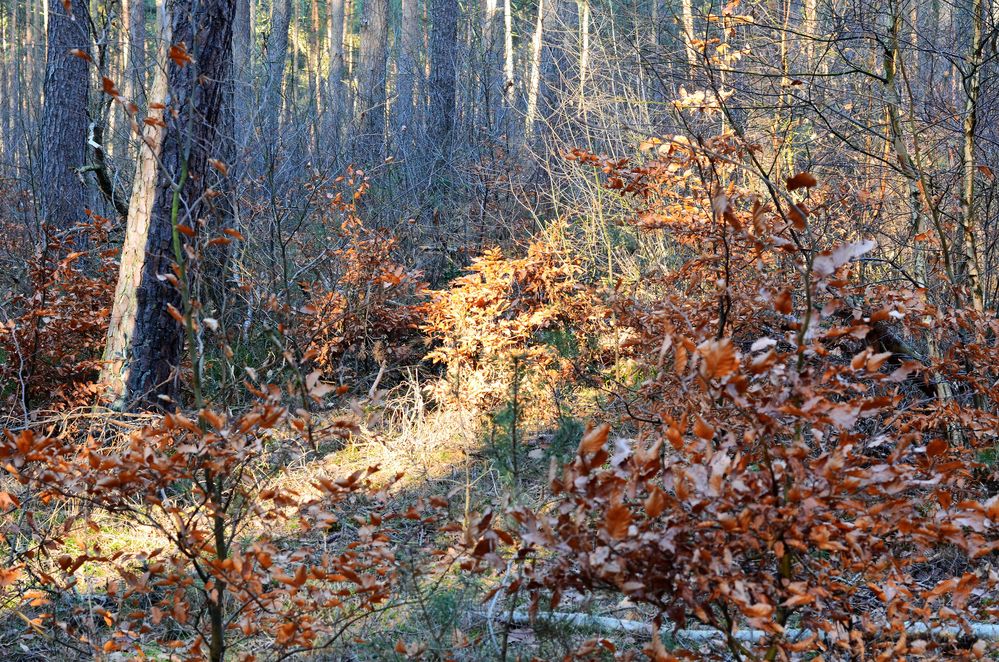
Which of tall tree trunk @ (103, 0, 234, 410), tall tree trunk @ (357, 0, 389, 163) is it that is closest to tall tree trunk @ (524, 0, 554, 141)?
tall tree trunk @ (357, 0, 389, 163)

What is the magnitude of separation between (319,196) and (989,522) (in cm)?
597

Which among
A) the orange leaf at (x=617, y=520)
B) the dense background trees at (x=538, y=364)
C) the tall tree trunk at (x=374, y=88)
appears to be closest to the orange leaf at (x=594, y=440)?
the dense background trees at (x=538, y=364)

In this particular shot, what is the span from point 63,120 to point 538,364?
656cm

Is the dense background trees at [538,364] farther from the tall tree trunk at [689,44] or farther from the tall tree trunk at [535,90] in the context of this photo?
the tall tree trunk at [535,90]

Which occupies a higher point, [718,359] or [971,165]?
[971,165]

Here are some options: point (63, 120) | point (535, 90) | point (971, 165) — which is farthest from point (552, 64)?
point (971, 165)

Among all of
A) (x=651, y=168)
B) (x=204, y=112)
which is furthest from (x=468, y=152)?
(x=651, y=168)

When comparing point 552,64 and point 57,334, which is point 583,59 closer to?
point 552,64

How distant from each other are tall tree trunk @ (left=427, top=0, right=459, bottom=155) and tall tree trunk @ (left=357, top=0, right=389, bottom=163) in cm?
69

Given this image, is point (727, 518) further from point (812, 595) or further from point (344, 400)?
point (344, 400)

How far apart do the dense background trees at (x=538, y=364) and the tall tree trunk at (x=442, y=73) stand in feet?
0.46

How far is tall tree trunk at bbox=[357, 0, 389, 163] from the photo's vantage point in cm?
1055

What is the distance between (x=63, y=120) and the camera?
366 inches

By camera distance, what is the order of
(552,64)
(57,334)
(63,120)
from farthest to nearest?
(552,64), (63,120), (57,334)
